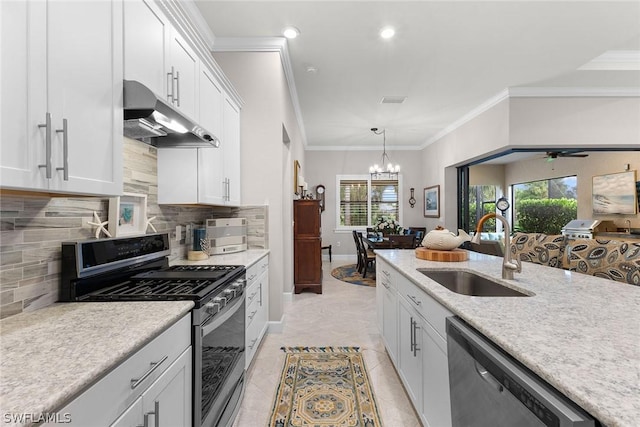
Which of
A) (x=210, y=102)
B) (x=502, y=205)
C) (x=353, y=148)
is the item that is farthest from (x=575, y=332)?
(x=502, y=205)

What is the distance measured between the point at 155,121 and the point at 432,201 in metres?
6.61

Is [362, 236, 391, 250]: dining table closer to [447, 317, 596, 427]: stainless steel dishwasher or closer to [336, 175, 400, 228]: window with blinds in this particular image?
[336, 175, 400, 228]: window with blinds

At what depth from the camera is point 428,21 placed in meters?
2.74

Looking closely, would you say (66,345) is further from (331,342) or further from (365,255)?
(365,255)

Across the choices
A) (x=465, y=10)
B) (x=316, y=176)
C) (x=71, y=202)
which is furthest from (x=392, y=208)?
(x=71, y=202)

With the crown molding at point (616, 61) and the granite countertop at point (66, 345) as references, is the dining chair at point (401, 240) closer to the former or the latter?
the crown molding at point (616, 61)

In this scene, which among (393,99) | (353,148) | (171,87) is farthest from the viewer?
(353,148)

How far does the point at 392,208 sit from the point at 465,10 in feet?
18.4

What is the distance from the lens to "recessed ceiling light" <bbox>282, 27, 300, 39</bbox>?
286cm

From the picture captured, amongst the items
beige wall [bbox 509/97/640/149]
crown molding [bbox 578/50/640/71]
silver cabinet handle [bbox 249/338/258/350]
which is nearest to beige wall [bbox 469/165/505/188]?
beige wall [bbox 509/97/640/149]

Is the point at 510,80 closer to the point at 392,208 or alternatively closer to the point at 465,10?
the point at 465,10

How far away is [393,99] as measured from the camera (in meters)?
4.63

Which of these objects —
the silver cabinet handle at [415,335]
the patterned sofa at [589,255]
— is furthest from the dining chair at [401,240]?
the silver cabinet handle at [415,335]

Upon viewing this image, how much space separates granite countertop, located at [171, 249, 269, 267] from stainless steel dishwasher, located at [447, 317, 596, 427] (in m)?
1.53
